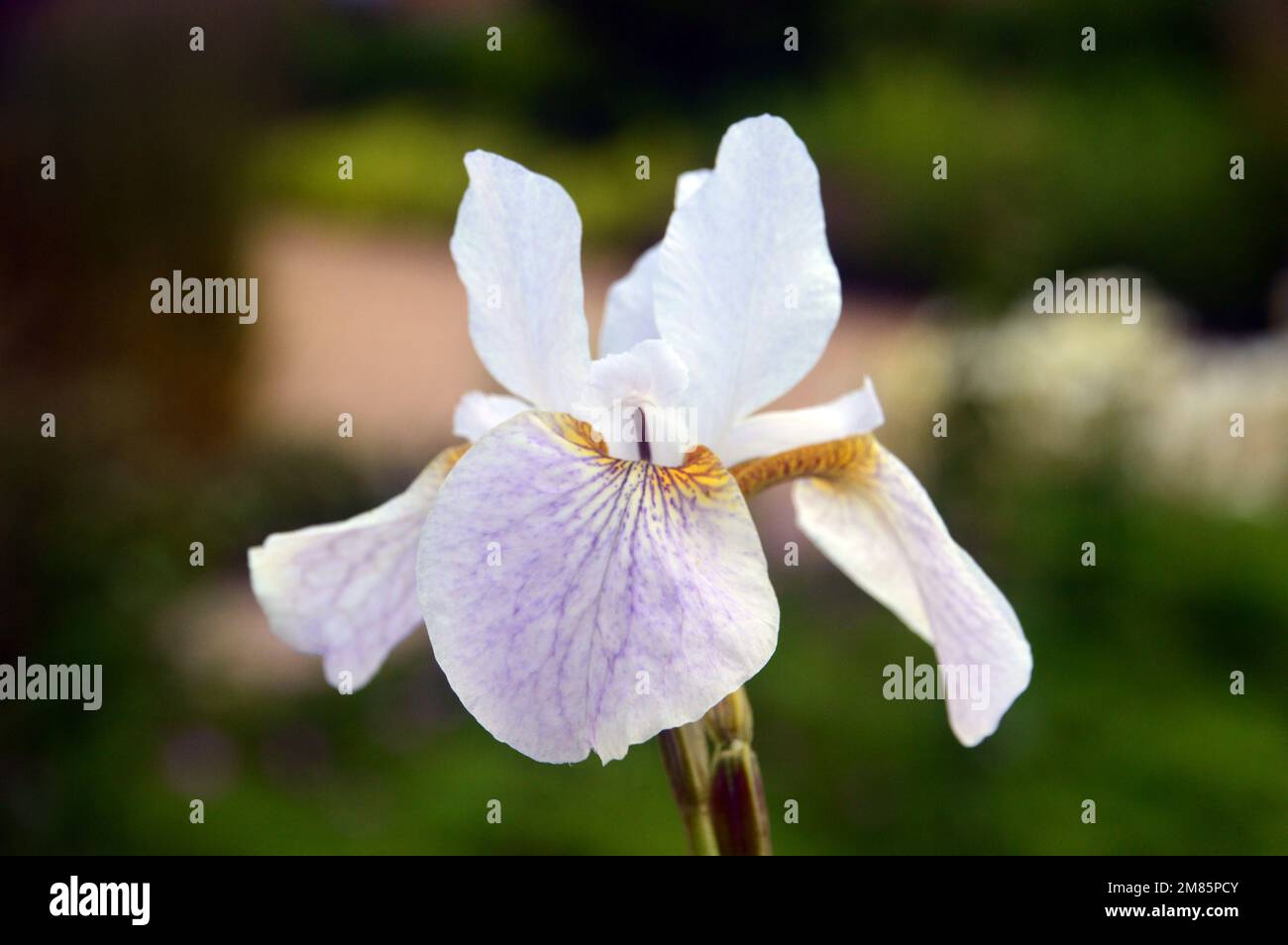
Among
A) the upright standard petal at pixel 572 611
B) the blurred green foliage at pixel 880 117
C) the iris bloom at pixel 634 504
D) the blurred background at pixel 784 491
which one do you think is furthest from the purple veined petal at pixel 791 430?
the blurred green foliage at pixel 880 117

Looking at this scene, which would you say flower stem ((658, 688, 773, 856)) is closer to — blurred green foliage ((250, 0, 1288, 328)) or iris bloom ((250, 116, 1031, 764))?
iris bloom ((250, 116, 1031, 764))

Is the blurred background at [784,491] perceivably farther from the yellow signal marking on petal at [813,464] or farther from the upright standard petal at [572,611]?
the upright standard petal at [572,611]

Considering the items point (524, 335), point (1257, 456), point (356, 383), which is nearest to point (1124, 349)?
point (1257, 456)

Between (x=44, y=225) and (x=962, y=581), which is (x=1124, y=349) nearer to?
(x=962, y=581)

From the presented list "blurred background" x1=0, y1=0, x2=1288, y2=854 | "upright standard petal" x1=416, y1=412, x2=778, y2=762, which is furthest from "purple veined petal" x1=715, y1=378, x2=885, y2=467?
"blurred background" x1=0, y1=0, x2=1288, y2=854

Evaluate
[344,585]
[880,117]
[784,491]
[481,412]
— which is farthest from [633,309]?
[880,117]

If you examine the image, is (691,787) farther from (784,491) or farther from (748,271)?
(784,491)
